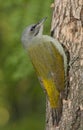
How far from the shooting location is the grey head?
25.1ft

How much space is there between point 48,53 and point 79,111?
79cm

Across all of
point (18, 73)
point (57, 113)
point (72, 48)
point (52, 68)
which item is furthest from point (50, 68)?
point (18, 73)

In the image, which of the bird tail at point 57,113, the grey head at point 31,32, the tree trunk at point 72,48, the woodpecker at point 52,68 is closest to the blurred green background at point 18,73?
the grey head at point 31,32

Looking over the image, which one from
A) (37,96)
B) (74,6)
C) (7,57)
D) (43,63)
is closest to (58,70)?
(43,63)

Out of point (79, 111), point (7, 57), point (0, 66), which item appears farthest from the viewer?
point (0, 66)

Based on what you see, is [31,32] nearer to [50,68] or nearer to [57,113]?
[50,68]

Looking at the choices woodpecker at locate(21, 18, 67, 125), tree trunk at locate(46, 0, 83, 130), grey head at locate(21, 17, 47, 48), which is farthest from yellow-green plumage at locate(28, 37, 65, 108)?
grey head at locate(21, 17, 47, 48)

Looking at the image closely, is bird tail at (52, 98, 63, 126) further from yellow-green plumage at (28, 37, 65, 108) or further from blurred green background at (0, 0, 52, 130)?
blurred green background at (0, 0, 52, 130)

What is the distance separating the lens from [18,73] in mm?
9484

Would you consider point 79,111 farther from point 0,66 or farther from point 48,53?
point 0,66

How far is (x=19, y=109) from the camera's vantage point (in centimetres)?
1352

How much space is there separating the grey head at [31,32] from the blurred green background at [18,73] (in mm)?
1631

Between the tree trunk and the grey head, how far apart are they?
43cm

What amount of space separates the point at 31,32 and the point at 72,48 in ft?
2.63
